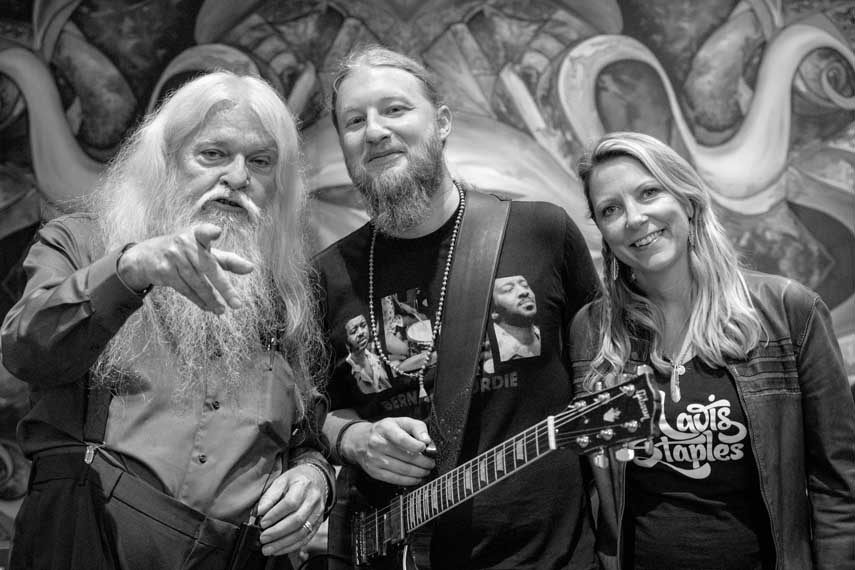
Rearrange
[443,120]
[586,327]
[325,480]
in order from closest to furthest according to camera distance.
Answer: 1. [325,480]
2. [586,327]
3. [443,120]

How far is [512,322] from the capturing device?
2311mm

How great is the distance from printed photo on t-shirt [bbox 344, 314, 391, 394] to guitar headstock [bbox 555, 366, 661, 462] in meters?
0.75

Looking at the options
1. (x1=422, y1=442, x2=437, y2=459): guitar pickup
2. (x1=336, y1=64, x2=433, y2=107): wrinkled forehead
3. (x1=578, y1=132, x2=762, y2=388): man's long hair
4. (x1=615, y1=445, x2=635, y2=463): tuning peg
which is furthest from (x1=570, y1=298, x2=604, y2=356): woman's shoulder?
(x1=336, y1=64, x2=433, y2=107): wrinkled forehead

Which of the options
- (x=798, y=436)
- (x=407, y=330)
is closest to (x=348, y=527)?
(x=407, y=330)

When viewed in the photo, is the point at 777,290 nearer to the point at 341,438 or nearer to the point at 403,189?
the point at 403,189

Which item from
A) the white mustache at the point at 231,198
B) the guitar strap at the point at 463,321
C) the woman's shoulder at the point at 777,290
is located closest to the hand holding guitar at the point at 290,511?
the guitar strap at the point at 463,321

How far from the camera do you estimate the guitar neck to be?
1.83m

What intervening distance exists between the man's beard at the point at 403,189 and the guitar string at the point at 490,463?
0.77 meters

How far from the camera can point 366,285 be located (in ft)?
8.09

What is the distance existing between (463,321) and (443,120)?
0.73 metres

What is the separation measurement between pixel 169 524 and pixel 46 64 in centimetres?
247

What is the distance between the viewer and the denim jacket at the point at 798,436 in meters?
1.87

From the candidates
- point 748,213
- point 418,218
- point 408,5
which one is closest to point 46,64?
point 408,5

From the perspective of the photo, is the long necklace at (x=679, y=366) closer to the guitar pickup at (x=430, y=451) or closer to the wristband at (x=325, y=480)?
the guitar pickup at (x=430, y=451)
